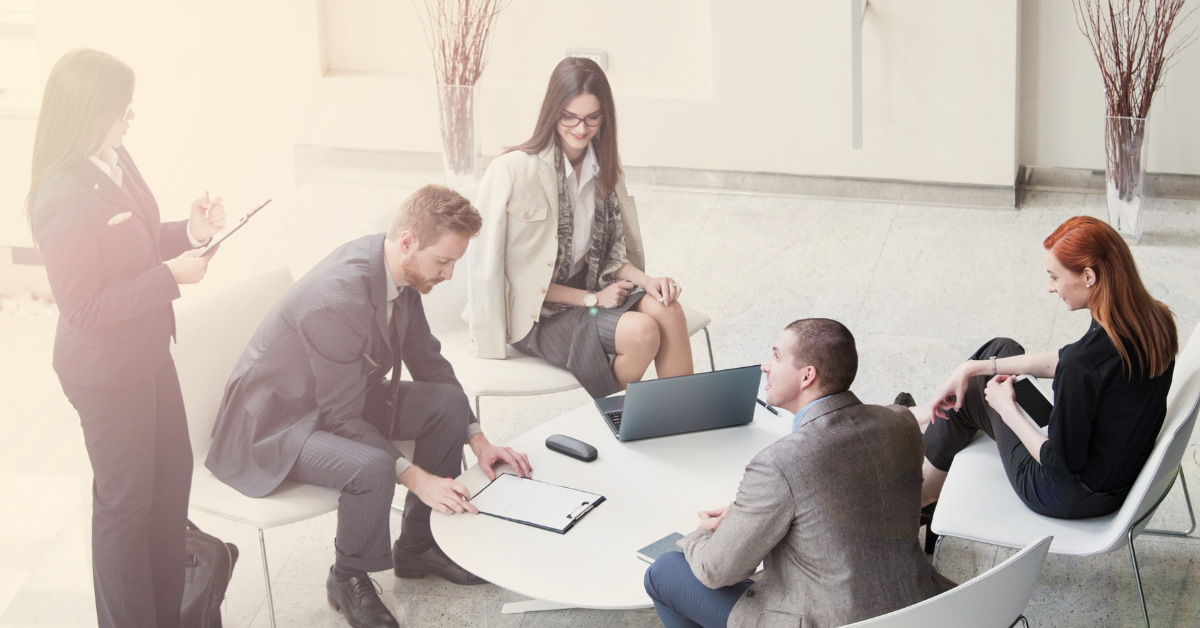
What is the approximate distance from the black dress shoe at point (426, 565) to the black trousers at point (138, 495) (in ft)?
2.04

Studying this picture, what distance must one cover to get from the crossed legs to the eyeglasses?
0.57 m

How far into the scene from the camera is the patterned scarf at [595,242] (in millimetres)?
3619

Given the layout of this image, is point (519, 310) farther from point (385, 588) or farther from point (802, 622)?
point (802, 622)

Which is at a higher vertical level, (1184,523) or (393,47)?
(393,47)

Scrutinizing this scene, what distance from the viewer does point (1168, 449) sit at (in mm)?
2512

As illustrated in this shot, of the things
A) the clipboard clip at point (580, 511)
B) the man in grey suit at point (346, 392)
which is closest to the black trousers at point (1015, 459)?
the clipboard clip at point (580, 511)

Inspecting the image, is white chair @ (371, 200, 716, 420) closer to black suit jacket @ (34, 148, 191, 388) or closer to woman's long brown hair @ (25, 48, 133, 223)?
black suit jacket @ (34, 148, 191, 388)

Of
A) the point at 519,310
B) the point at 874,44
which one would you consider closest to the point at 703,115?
the point at 874,44

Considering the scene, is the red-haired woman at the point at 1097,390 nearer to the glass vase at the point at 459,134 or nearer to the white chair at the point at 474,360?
the white chair at the point at 474,360

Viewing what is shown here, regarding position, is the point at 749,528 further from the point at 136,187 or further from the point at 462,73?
the point at 462,73

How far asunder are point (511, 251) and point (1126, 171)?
3.06m

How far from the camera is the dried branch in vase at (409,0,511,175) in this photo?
560 cm

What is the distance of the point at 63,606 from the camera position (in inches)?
115

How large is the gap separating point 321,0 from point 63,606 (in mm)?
4118
